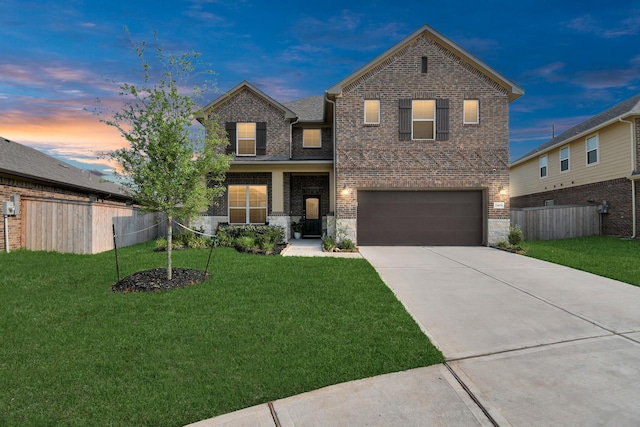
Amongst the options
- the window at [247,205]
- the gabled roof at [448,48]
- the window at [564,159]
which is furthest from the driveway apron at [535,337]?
the window at [564,159]

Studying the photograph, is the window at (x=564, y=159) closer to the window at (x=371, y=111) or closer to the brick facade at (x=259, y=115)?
the window at (x=371, y=111)

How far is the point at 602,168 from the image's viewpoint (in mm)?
16328

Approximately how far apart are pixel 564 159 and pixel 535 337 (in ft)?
65.4

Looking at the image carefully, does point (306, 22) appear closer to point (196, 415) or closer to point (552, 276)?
point (552, 276)

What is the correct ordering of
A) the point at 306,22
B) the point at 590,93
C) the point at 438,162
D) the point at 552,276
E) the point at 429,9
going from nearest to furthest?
the point at 552,276 → the point at 438,162 → the point at 429,9 → the point at 306,22 → the point at 590,93

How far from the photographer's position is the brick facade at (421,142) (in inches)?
522

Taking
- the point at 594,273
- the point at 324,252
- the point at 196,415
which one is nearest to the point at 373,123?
the point at 324,252

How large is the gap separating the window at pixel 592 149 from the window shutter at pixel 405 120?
439 inches

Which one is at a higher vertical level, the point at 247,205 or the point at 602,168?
the point at 602,168

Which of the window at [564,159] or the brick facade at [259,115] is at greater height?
the brick facade at [259,115]

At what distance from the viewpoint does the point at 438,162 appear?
13.3m

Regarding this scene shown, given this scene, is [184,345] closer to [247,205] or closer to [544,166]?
[247,205]

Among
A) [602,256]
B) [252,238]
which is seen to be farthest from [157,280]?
[602,256]

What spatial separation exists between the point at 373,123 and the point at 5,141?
661 inches
